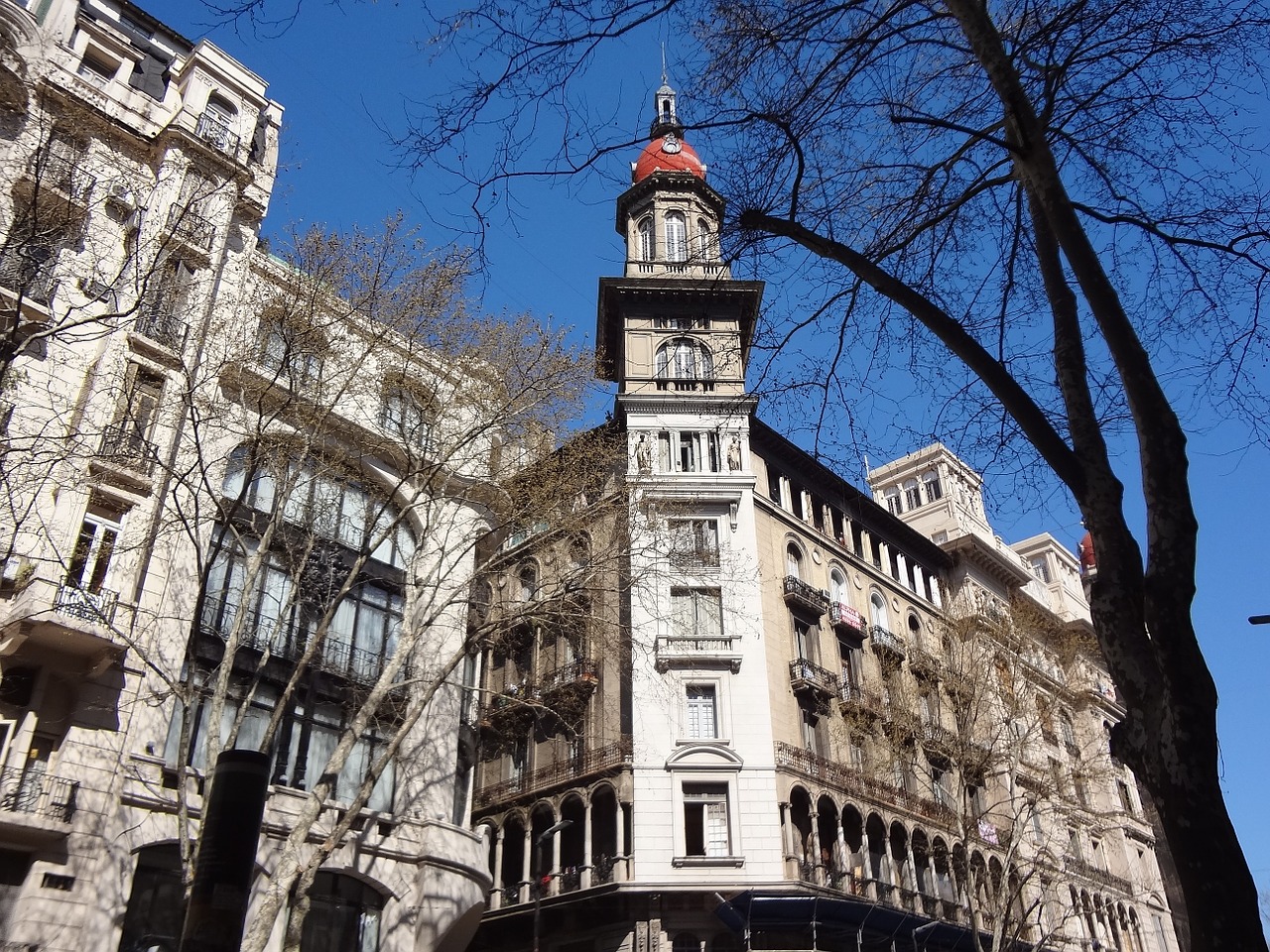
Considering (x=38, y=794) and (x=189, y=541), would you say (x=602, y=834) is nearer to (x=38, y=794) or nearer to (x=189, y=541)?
(x=189, y=541)

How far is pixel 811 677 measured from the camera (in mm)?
33938

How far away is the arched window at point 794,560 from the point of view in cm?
3694

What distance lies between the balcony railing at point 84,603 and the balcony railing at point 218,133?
38.2 ft

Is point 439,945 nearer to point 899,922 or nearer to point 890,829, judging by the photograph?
point 899,922

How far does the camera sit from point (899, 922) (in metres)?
30.0

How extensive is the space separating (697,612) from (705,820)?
6684 millimetres

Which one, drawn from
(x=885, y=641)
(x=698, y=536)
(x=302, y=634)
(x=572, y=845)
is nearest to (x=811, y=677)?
(x=698, y=536)

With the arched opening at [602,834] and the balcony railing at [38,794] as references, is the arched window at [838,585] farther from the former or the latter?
the balcony railing at [38,794]

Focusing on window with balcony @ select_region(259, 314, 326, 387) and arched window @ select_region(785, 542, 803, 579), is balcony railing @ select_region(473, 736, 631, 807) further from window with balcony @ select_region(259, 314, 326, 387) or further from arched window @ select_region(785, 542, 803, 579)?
window with balcony @ select_region(259, 314, 326, 387)

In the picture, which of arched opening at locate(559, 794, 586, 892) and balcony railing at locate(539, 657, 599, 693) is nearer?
Result: arched opening at locate(559, 794, 586, 892)

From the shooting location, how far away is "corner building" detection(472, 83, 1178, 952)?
28094 millimetres

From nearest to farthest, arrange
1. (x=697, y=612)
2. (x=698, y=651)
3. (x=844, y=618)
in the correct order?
(x=698, y=651) < (x=697, y=612) < (x=844, y=618)

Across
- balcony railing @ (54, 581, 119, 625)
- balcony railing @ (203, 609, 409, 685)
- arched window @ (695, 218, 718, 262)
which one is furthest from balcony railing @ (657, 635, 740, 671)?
arched window @ (695, 218, 718, 262)

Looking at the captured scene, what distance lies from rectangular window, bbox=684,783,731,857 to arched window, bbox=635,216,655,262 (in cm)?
2198
